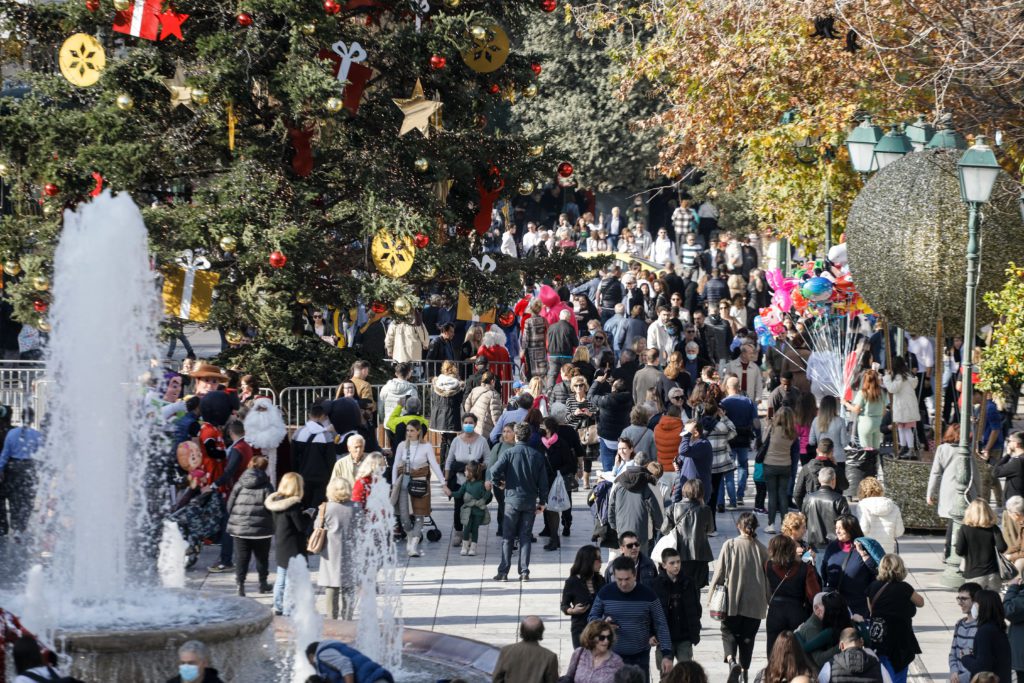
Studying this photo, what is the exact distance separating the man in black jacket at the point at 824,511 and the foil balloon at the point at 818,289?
7.93 m

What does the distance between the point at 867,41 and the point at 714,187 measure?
19.2m

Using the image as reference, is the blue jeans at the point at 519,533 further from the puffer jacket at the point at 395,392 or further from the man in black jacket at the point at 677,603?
the man in black jacket at the point at 677,603

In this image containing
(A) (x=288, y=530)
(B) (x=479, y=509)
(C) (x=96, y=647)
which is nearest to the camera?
(C) (x=96, y=647)

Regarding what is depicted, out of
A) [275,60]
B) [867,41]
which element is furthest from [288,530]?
[867,41]

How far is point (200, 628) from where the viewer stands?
11734 mm

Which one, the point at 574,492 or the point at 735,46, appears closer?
the point at 574,492

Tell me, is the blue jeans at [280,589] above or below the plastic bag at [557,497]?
below

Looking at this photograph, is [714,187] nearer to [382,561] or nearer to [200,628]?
[382,561]

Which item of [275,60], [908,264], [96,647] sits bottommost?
[96,647]

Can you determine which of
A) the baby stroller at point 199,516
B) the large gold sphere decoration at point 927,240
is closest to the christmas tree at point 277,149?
the baby stroller at point 199,516

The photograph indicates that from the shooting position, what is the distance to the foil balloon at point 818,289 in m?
22.7

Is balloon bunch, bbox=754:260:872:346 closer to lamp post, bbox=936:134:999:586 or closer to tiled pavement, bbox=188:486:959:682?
tiled pavement, bbox=188:486:959:682

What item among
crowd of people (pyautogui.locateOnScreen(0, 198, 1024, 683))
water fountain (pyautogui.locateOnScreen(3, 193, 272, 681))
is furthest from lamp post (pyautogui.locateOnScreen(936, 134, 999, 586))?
water fountain (pyautogui.locateOnScreen(3, 193, 272, 681))

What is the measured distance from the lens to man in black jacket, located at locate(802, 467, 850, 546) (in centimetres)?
1486
